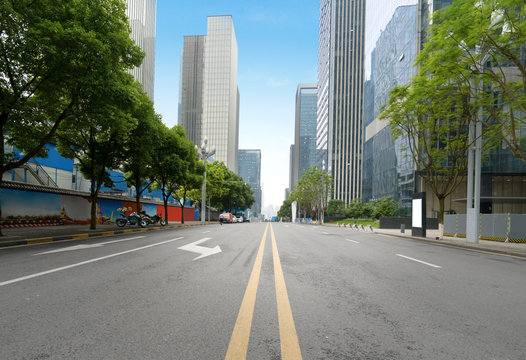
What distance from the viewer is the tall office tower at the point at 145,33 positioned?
81312 mm

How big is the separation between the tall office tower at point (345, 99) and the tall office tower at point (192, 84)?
66985 millimetres

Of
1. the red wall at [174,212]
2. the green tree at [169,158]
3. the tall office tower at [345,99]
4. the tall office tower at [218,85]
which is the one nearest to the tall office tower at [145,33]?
the tall office tower at [218,85]

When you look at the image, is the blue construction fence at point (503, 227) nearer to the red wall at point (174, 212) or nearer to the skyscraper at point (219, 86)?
the red wall at point (174, 212)

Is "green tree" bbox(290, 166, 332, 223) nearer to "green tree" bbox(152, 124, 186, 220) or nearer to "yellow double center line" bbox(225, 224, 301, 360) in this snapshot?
"green tree" bbox(152, 124, 186, 220)

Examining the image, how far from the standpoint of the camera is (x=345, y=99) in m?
98.2

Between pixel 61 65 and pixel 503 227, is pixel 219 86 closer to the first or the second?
pixel 61 65

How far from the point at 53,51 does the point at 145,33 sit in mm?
96238

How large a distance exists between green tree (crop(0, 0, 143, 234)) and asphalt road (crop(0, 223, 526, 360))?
7411 mm

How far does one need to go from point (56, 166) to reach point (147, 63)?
75593mm

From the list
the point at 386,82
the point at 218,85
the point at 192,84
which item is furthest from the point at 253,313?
the point at 192,84

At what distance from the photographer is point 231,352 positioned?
2.45 metres

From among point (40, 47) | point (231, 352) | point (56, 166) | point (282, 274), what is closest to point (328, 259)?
point (282, 274)

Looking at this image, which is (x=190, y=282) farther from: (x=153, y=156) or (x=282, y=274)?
(x=153, y=156)

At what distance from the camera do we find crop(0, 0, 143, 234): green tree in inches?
386
